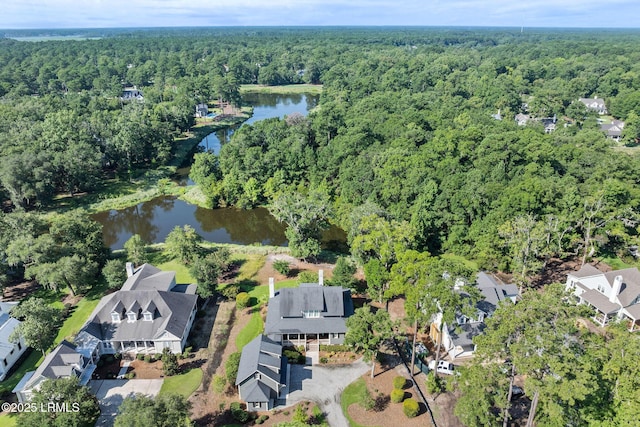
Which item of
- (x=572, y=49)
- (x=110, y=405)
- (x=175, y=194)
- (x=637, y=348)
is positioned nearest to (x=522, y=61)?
(x=572, y=49)

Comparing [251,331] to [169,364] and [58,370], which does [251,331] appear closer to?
[169,364]

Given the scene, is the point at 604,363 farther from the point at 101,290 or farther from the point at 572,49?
the point at 572,49

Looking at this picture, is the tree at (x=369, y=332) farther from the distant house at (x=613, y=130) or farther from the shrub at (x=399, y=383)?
the distant house at (x=613, y=130)

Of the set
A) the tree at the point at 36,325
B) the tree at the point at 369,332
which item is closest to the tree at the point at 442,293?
the tree at the point at 369,332

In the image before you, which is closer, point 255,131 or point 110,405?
point 110,405

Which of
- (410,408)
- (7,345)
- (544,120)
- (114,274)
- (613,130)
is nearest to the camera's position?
(410,408)

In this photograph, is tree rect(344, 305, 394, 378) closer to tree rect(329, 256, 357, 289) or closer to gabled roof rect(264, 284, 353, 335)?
gabled roof rect(264, 284, 353, 335)

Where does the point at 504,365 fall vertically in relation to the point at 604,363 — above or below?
below

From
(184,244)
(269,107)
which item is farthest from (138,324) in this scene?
(269,107)
